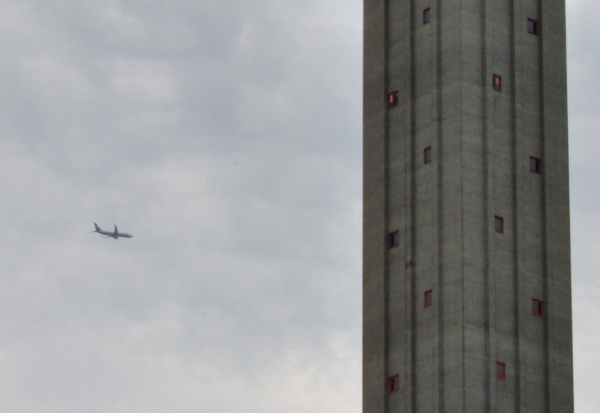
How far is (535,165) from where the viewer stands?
12219 centimetres

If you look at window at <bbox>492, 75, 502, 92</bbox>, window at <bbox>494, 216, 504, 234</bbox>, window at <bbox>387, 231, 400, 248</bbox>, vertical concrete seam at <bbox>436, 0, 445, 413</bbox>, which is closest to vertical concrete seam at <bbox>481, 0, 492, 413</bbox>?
window at <bbox>492, 75, 502, 92</bbox>

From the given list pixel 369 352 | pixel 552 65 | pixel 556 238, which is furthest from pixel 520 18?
pixel 369 352

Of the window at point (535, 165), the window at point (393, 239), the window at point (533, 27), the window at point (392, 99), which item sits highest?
the window at point (533, 27)

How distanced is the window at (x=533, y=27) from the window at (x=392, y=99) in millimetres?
8569

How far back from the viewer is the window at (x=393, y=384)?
118812 mm

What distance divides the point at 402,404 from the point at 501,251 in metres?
10.1

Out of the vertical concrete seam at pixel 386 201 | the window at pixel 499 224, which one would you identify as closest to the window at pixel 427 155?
the vertical concrete seam at pixel 386 201

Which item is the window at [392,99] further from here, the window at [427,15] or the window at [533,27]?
the window at [533,27]

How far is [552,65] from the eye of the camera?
12431cm

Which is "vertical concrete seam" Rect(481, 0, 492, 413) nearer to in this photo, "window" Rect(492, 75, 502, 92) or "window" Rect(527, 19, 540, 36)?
"window" Rect(492, 75, 502, 92)

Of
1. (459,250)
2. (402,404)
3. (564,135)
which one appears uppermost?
(564,135)

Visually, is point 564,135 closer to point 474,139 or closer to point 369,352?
point 474,139

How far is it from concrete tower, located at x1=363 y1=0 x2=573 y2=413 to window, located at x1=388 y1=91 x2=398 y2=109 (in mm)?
130

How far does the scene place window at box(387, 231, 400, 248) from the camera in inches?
4786
